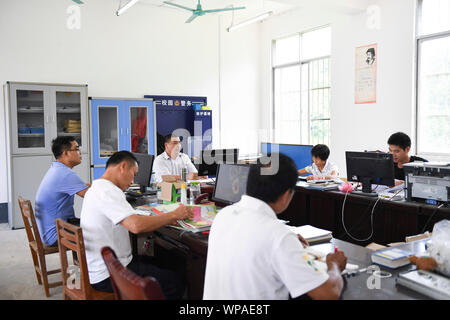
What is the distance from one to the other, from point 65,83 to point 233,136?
3.33 m

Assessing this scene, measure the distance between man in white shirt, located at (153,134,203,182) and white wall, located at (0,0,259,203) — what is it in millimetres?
2303

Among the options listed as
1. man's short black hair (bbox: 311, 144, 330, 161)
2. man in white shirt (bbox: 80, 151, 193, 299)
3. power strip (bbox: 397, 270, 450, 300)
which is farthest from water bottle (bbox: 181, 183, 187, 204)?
man's short black hair (bbox: 311, 144, 330, 161)

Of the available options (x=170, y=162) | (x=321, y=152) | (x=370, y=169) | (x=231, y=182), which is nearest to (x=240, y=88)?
(x=170, y=162)

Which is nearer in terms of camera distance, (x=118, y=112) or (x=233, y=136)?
(x=118, y=112)

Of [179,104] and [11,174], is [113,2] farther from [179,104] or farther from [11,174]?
[11,174]

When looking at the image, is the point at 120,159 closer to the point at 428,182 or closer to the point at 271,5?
the point at 428,182

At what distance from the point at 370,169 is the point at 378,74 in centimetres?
270

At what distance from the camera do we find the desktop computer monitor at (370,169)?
361 cm

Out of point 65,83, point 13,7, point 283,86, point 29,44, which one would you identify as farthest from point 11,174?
point 283,86

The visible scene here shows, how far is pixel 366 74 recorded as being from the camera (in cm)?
604

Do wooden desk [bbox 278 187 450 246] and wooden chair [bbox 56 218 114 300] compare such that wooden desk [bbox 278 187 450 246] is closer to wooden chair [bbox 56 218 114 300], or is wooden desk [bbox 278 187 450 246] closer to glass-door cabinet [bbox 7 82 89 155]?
wooden chair [bbox 56 218 114 300]

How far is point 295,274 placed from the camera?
1385 millimetres

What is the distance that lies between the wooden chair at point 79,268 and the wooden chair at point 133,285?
864 mm

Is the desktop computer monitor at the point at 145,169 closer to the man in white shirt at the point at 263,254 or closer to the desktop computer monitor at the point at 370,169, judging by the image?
the desktop computer monitor at the point at 370,169
